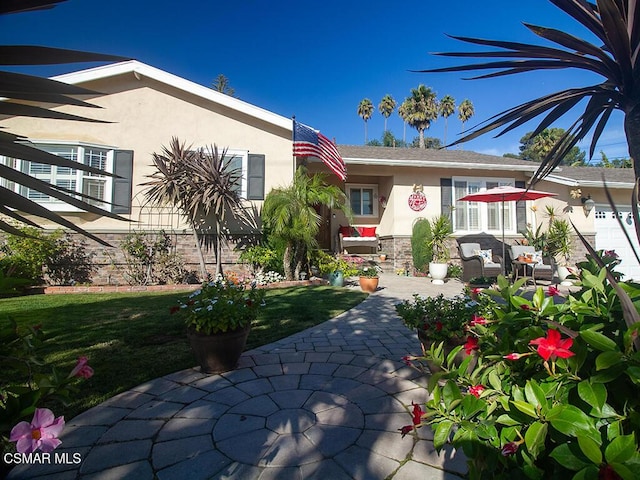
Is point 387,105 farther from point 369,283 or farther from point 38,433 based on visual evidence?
point 38,433

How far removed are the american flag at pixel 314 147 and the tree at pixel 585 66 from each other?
6.47 metres

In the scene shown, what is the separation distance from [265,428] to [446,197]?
10.6 m

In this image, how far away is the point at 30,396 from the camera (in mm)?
958

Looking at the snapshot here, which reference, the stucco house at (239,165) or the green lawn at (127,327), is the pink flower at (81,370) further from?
the stucco house at (239,165)

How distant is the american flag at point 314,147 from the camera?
8719mm

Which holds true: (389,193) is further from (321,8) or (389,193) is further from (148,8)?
(148,8)

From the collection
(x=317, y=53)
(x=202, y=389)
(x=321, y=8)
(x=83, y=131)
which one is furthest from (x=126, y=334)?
(x=317, y=53)

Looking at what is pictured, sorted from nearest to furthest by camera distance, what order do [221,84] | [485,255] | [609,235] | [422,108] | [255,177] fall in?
[255,177], [485,255], [609,235], [422,108], [221,84]

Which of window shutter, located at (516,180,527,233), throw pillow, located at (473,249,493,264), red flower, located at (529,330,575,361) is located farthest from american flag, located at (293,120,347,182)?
red flower, located at (529,330,575,361)

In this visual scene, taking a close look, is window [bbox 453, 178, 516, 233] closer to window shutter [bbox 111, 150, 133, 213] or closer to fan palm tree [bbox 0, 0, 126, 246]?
window shutter [bbox 111, 150, 133, 213]

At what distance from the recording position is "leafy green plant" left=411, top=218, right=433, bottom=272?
10.2 m

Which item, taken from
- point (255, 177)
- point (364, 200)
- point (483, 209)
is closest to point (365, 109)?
point (364, 200)

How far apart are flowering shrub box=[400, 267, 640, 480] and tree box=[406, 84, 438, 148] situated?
1130 inches

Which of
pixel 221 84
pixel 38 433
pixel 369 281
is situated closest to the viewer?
pixel 38 433
